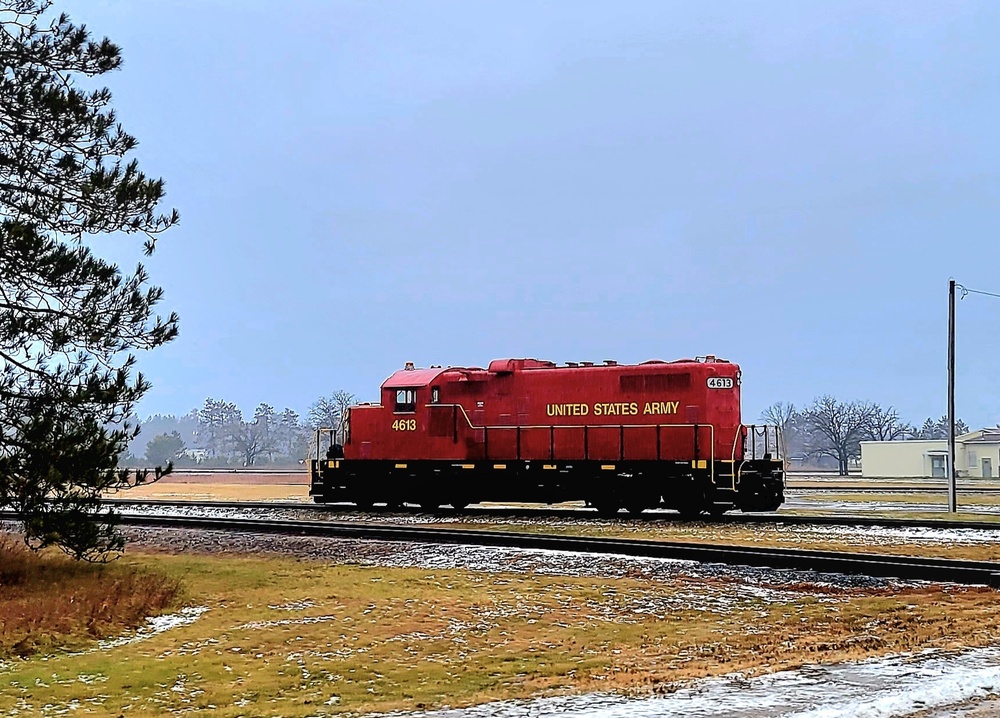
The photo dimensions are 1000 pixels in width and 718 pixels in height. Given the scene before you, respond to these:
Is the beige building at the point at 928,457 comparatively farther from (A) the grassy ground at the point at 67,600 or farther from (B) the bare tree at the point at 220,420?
(B) the bare tree at the point at 220,420

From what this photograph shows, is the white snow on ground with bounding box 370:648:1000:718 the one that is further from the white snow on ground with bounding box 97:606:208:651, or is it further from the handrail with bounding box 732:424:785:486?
the handrail with bounding box 732:424:785:486

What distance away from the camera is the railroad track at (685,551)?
52.3 feet

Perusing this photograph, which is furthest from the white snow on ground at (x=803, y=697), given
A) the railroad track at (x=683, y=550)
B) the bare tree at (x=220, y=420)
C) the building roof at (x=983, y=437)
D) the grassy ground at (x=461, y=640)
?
the bare tree at (x=220, y=420)

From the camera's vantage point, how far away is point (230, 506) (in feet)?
105

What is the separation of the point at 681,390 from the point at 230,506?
45.8 feet

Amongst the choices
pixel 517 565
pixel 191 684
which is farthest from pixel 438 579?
pixel 191 684

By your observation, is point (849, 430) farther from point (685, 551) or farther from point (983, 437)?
point (685, 551)

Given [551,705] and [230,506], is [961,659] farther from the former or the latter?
[230,506]

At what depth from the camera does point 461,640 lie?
11836mm

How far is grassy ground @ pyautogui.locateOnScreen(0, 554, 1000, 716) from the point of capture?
9570 mm

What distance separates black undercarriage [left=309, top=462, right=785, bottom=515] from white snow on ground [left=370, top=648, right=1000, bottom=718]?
1677cm

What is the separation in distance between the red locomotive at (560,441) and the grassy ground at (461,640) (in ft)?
37.3

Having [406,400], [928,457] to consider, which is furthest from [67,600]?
[928,457]

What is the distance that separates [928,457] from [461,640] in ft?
270
